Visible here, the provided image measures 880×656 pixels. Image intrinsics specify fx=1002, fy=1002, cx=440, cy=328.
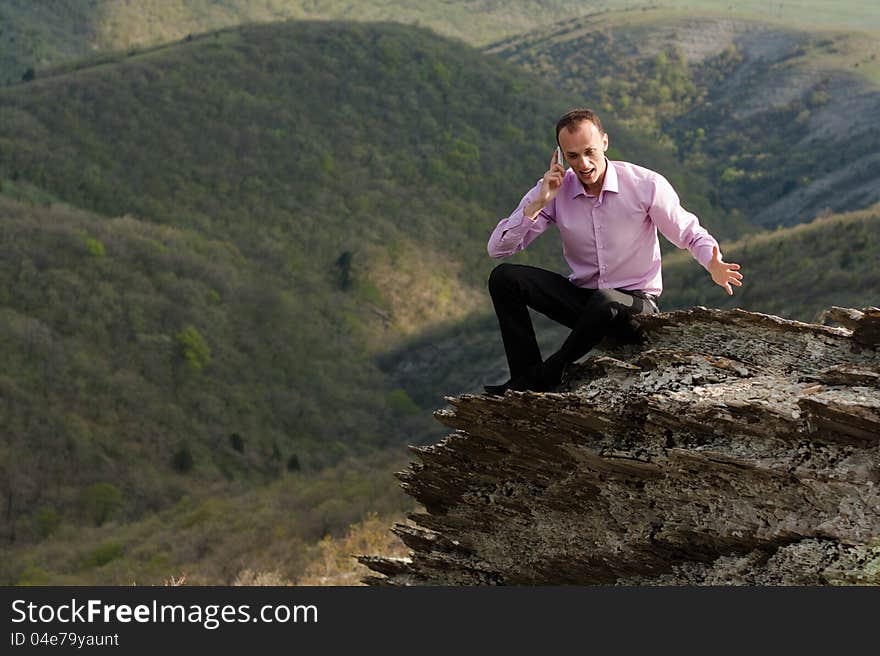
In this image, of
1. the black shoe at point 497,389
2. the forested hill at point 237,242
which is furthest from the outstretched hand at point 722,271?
the forested hill at point 237,242

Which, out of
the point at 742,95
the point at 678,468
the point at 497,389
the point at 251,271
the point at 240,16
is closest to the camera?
the point at 678,468

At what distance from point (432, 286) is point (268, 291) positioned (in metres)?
11.8

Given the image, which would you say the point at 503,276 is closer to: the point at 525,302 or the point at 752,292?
the point at 525,302

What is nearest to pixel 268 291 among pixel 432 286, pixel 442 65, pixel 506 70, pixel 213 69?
pixel 432 286

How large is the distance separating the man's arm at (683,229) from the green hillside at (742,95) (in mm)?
71291

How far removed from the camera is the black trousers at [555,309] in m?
6.30

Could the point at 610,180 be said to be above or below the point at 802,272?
below

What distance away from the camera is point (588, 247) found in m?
6.43

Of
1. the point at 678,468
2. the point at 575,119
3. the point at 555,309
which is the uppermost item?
the point at 575,119

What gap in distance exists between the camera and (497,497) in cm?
677

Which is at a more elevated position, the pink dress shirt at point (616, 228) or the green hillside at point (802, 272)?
the green hillside at point (802, 272)

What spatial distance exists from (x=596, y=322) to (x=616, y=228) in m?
0.60

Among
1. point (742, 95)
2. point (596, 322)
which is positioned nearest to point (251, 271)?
point (596, 322)

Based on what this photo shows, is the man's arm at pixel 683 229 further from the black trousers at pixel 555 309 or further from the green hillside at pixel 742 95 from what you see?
the green hillside at pixel 742 95
